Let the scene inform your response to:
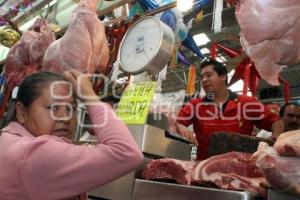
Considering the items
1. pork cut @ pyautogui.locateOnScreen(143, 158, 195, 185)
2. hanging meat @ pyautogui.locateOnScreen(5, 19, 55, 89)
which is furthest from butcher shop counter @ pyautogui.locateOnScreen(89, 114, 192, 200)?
hanging meat @ pyautogui.locateOnScreen(5, 19, 55, 89)

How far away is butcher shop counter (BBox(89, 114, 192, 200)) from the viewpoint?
191cm

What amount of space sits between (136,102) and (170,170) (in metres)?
0.48

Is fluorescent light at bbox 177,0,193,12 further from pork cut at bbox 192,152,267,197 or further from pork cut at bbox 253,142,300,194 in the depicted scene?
pork cut at bbox 253,142,300,194

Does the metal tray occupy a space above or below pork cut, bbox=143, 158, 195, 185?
below

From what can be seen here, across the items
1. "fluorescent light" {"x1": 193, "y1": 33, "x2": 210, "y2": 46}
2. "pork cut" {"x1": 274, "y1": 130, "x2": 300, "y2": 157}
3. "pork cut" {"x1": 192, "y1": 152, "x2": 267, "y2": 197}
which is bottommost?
"pork cut" {"x1": 192, "y1": 152, "x2": 267, "y2": 197}

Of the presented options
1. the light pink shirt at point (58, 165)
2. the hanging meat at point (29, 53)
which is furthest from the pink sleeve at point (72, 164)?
the hanging meat at point (29, 53)

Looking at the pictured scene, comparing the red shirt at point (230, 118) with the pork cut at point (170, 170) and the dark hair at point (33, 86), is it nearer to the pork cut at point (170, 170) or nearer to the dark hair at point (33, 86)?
the pork cut at point (170, 170)

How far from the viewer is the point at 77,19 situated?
249 centimetres

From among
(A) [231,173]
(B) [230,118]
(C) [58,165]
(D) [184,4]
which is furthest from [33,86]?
(B) [230,118]

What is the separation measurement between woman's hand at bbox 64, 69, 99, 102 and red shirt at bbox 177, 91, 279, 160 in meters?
1.80

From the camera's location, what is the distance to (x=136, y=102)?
6.80 feet

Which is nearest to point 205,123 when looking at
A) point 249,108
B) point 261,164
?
point 249,108

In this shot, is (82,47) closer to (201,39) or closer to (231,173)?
(231,173)

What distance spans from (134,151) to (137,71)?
1122mm
